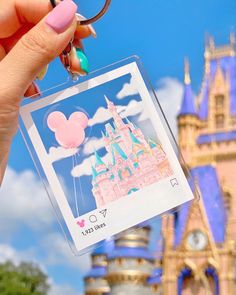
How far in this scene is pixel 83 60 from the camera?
69cm

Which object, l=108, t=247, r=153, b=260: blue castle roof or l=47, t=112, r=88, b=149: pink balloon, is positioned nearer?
l=47, t=112, r=88, b=149: pink balloon

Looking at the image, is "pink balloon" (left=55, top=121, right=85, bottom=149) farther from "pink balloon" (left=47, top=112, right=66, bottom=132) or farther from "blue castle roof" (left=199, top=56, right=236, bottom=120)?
"blue castle roof" (left=199, top=56, right=236, bottom=120)

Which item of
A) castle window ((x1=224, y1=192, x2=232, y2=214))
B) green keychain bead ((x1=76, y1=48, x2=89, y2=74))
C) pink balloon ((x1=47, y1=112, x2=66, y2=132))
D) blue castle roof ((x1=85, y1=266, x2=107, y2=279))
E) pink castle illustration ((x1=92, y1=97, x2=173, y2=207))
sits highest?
green keychain bead ((x1=76, y1=48, x2=89, y2=74))

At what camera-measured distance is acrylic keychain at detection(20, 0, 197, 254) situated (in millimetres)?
688

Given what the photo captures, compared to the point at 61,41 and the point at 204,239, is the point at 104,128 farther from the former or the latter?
the point at 204,239

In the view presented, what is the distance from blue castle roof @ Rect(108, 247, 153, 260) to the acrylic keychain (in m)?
7.73

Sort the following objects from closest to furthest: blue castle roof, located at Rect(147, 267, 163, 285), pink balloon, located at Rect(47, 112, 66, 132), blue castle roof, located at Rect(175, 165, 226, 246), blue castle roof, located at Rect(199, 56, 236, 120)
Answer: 1. pink balloon, located at Rect(47, 112, 66, 132)
2. blue castle roof, located at Rect(175, 165, 226, 246)
3. blue castle roof, located at Rect(147, 267, 163, 285)
4. blue castle roof, located at Rect(199, 56, 236, 120)

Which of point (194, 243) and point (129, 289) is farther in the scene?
point (194, 243)

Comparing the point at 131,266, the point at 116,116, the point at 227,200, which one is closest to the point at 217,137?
the point at 227,200

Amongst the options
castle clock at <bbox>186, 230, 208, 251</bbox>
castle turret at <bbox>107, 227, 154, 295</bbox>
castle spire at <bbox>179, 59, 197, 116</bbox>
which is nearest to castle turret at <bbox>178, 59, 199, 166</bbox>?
castle spire at <bbox>179, 59, 197, 116</bbox>

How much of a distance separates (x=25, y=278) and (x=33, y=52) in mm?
12595

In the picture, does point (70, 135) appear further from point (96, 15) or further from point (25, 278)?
point (25, 278)

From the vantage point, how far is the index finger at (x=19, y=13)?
709 millimetres

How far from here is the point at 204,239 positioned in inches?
330
